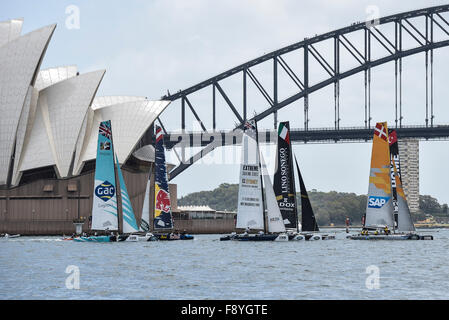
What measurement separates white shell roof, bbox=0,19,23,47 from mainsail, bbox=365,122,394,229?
41.0 meters

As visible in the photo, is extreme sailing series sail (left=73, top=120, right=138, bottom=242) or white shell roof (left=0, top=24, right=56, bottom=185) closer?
extreme sailing series sail (left=73, top=120, right=138, bottom=242)

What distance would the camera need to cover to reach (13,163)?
81875mm

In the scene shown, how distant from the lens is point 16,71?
78.7 m

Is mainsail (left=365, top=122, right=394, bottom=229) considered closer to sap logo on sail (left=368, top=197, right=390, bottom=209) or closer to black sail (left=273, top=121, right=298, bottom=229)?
sap logo on sail (left=368, top=197, right=390, bottom=209)

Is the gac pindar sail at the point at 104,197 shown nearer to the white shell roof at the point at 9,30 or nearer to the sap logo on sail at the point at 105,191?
the sap logo on sail at the point at 105,191

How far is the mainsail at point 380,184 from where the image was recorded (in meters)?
56.3

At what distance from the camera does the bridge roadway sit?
101 meters

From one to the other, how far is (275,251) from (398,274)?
1552cm

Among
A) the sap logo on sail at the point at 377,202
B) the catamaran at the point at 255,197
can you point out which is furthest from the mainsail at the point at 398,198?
the catamaran at the point at 255,197

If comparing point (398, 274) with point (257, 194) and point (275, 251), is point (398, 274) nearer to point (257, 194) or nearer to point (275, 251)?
point (275, 251)

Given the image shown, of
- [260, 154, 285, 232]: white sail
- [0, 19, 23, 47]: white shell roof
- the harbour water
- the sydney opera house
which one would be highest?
[0, 19, 23, 47]: white shell roof

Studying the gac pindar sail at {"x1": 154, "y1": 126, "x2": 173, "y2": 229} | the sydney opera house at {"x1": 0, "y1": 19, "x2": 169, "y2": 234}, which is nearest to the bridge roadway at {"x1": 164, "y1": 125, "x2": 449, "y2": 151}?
the sydney opera house at {"x1": 0, "y1": 19, "x2": 169, "y2": 234}

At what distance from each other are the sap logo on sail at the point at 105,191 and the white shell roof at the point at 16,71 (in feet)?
83.8
